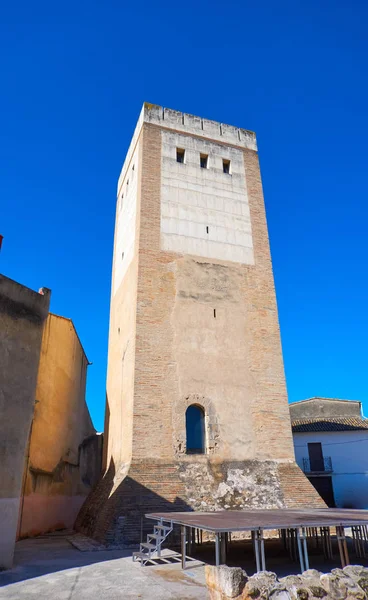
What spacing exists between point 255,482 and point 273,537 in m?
1.30

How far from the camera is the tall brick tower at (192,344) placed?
1103 cm

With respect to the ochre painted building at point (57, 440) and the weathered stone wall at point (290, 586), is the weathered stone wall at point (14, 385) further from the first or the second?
the ochre painted building at point (57, 440)

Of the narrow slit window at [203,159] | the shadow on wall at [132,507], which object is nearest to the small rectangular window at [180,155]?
the narrow slit window at [203,159]

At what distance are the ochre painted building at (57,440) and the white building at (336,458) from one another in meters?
10.9

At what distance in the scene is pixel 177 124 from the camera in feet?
52.3

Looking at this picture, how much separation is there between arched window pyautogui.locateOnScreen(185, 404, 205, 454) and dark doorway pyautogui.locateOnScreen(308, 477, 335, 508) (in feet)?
42.7

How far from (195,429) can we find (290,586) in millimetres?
7338

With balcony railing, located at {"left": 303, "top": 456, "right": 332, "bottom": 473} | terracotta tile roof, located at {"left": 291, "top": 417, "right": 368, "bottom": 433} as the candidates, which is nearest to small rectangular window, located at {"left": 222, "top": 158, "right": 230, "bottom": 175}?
terracotta tile roof, located at {"left": 291, "top": 417, "right": 368, "bottom": 433}

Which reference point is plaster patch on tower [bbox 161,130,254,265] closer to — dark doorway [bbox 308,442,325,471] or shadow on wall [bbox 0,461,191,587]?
shadow on wall [bbox 0,461,191,587]

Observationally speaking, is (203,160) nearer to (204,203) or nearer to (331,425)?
(204,203)

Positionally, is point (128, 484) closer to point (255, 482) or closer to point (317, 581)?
point (255, 482)

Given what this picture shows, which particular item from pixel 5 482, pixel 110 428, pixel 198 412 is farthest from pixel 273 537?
pixel 5 482

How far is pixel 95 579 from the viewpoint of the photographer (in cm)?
675

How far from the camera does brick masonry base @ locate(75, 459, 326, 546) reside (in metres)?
9.86
